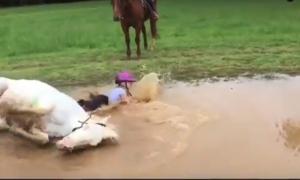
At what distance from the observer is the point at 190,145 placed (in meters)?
6.97

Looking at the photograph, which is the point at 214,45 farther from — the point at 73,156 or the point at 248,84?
the point at 73,156

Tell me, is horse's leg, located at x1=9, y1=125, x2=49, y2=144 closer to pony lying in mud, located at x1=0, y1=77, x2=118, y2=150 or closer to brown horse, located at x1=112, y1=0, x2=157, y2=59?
pony lying in mud, located at x1=0, y1=77, x2=118, y2=150

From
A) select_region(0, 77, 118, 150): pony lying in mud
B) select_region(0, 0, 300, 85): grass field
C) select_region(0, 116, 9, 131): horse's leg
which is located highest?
select_region(0, 77, 118, 150): pony lying in mud

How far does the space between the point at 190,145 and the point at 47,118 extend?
1477 millimetres

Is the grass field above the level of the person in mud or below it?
below

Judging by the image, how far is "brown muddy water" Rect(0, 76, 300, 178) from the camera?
629 centimetres

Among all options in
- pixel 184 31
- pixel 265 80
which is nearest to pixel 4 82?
pixel 265 80

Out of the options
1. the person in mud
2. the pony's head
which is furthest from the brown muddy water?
the pony's head

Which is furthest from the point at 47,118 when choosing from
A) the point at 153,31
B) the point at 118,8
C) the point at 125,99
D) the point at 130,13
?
the point at 153,31

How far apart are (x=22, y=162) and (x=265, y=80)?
4.47 meters

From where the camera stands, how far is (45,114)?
7.21m

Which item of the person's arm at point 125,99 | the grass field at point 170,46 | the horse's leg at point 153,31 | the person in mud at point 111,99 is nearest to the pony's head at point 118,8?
the grass field at point 170,46

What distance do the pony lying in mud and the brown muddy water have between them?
0.11 meters

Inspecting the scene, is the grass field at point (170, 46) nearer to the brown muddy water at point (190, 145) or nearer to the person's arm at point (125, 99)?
the person's arm at point (125, 99)
